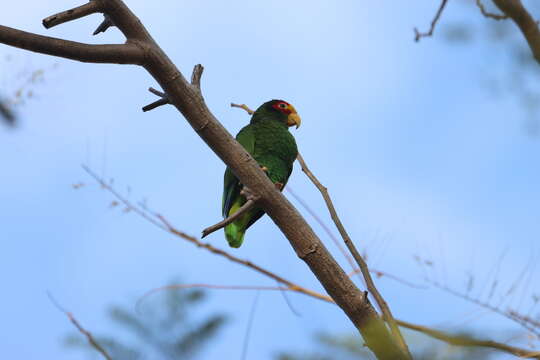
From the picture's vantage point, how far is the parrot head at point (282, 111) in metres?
4.93

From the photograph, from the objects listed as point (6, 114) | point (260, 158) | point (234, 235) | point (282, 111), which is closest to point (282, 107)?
point (282, 111)

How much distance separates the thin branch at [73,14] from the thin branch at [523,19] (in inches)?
56.8

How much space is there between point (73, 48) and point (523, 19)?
141 cm

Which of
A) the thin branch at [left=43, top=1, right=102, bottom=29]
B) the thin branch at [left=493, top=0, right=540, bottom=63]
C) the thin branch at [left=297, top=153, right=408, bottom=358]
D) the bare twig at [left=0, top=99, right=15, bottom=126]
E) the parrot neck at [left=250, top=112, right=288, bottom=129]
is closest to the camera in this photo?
the thin branch at [left=493, top=0, right=540, bottom=63]

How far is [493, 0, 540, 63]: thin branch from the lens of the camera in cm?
134

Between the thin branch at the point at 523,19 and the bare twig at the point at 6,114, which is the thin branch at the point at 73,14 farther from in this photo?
the thin branch at the point at 523,19

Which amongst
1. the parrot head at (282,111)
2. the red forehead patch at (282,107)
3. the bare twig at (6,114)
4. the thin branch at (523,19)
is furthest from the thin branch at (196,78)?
the red forehead patch at (282,107)

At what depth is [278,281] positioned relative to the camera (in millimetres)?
2734

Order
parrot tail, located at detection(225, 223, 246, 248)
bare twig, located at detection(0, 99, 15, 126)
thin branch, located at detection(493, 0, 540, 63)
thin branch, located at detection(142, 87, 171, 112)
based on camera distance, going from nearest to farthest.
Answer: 1. thin branch, located at detection(493, 0, 540, 63)
2. bare twig, located at detection(0, 99, 15, 126)
3. thin branch, located at detection(142, 87, 171, 112)
4. parrot tail, located at detection(225, 223, 246, 248)

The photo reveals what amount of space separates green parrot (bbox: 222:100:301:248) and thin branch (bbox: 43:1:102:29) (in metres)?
1.66

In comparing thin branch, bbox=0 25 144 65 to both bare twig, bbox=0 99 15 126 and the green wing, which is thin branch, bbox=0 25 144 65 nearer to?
bare twig, bbox=0 99 15 126

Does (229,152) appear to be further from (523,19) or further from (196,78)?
(523,19)

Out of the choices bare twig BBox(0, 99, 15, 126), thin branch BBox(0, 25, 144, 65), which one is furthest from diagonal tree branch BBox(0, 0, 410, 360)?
bare twig BBox(0, 99, 15, 126)

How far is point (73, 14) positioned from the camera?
2.21 metres
